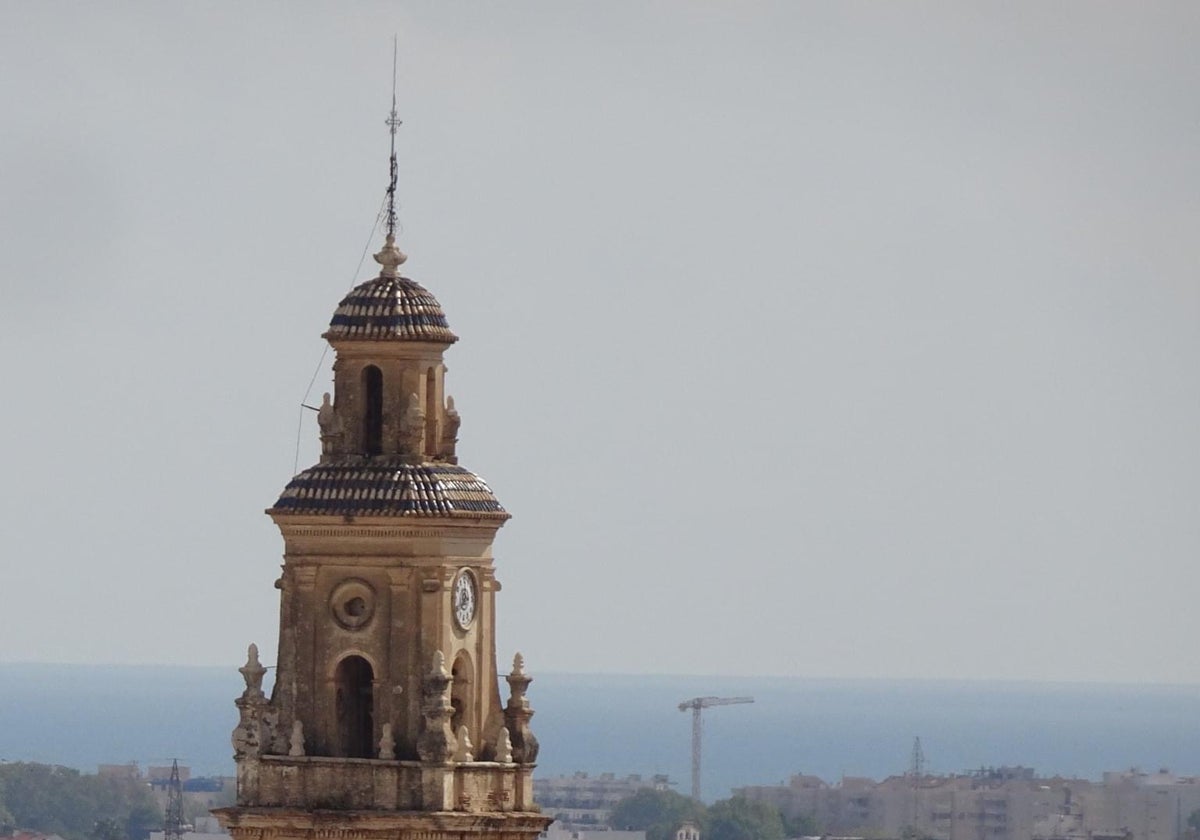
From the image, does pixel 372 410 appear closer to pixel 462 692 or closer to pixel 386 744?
pixel 462 692

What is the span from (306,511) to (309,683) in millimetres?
1560

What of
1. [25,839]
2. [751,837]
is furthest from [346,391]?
[751,837]

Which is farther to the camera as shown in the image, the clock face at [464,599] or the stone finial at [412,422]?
the stone finial at [412,422]

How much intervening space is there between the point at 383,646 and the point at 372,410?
2.28 meters

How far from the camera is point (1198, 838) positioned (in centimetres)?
19838

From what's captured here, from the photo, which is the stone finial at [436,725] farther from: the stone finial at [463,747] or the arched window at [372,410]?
the arched window at [372,410]

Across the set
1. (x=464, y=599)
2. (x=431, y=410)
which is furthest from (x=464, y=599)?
(x=431, y=410)

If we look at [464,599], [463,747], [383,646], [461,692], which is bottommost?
[463,747]

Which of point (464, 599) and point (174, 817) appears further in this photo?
point (174, 817)

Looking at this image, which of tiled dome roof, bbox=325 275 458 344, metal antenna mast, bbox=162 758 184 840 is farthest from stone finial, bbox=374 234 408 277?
metal antenna mast, bbox=162 758 184 840

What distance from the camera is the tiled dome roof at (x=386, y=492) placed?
47750 mm

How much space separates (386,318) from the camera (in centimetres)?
4847

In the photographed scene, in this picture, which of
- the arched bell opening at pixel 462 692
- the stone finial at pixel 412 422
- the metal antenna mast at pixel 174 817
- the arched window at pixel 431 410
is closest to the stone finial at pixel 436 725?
the arched bell opening at pixel 462 692

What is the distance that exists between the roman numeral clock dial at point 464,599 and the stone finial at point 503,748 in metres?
1.04
